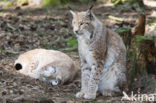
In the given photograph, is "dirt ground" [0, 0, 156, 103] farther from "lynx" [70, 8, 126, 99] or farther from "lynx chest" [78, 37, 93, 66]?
"lynx chest" [78, 37, 93, 66]

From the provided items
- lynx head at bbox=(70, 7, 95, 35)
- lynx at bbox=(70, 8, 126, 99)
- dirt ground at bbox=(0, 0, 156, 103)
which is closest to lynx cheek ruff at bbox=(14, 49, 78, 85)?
dirt ground at bbox=(0, 0, 156, 103)

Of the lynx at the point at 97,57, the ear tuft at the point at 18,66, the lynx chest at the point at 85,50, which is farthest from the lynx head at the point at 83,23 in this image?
the ear tuft at the point at 18,66

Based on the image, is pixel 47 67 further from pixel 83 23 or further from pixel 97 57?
pixel 83 23

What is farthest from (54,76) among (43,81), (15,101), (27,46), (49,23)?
(49,23)

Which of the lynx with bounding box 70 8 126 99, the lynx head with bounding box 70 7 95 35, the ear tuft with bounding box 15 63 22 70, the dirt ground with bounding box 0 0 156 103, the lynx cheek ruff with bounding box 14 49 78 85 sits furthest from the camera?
the ear tuft with bounding box 15 63 22 70

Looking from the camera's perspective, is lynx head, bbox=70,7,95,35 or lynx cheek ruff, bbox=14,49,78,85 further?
lynx cheek ruff, bbox=14,49,78,85

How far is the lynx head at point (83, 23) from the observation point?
484 centimetres

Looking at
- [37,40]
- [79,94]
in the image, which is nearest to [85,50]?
[79,94]

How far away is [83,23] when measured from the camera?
4883 mm

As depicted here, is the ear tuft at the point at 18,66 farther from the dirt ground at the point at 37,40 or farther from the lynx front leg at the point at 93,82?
the lynx front leg at the point at 93,82

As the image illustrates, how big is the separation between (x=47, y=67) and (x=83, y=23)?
3.89ft

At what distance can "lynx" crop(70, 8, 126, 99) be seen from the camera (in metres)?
4.95

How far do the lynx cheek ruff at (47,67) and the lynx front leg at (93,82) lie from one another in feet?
2.33

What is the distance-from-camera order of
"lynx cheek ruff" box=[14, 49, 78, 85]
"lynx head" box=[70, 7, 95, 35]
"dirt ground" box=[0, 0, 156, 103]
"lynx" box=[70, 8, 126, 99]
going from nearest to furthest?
"dirt ground" box=[0, 0, 156, 103] < "lynx head" box=[70, 7, 95, 35] < "lynx" box=[70, 8, 126, 99] < "lynx cheek ruff" box=[14, 49, 78, 85]
